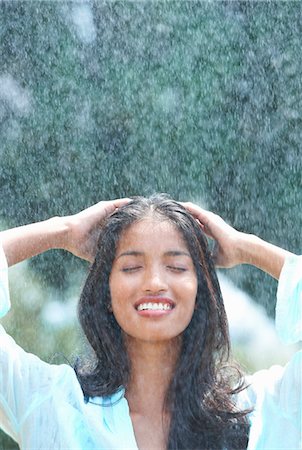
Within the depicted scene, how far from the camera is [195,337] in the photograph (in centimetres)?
225

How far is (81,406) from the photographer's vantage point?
213cm

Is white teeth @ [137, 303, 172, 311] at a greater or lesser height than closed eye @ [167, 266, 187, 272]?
lesser

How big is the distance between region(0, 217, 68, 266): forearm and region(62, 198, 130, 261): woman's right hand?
0.01m

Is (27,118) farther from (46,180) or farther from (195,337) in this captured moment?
(195,337)

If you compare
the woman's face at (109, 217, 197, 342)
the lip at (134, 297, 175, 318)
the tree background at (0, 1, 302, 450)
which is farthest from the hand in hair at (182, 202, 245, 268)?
the tree background at (0, 1, 302, 450)

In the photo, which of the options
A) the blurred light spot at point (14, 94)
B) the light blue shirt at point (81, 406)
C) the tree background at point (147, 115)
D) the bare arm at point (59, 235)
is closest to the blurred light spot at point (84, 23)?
the tree background at point (147, 115)

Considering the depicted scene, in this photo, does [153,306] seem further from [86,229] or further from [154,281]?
[86,229]

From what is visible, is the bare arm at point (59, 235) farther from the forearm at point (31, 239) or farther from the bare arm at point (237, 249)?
the bare arm at point (237, 249)

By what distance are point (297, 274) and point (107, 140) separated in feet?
9.69

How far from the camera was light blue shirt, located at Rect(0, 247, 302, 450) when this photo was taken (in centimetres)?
210

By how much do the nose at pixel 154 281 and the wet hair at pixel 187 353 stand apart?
0.11 metres

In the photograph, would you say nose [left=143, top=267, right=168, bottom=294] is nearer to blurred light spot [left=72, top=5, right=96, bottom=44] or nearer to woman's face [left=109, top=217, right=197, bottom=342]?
woman's face [left=109, top=217, right=197, bottom=342]

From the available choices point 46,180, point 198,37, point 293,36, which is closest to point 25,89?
point 46,180

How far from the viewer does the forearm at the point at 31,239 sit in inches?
89.0
